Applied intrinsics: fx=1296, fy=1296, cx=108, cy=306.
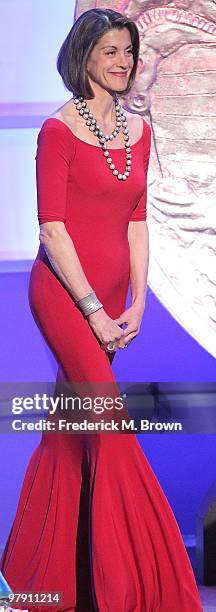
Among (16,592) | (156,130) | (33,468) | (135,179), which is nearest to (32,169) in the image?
(156,130)

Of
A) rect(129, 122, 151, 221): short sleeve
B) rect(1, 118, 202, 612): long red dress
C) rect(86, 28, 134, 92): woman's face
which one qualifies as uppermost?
rect(86, 28, 134, 92): woman's face

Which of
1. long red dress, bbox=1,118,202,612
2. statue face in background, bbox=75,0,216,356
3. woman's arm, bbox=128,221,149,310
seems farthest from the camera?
statue face in background, bbox=75,0,216,356

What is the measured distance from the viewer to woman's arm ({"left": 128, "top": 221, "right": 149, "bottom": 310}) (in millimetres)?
3186

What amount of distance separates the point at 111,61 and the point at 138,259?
19.1 inches

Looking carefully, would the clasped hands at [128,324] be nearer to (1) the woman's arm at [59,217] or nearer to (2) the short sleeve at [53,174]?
(1) the woman's arm at [59,217]

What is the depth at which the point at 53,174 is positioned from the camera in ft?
9.86

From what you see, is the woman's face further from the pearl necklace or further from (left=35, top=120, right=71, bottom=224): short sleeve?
(left=35, top=120, right=71, bottom=224): short sleeve

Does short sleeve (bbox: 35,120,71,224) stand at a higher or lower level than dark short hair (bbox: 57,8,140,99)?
lower

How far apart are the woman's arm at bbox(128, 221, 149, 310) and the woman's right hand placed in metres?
0.15

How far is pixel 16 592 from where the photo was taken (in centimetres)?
307

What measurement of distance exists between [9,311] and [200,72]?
898 mm

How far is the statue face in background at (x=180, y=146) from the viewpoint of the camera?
3652mm

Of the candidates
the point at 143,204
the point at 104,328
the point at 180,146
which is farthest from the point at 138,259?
the point at 180,146

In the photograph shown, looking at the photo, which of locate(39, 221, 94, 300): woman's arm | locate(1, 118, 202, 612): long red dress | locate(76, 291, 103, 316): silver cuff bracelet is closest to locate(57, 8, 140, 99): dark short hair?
locate(1, 118, 202, 612): long red dress
